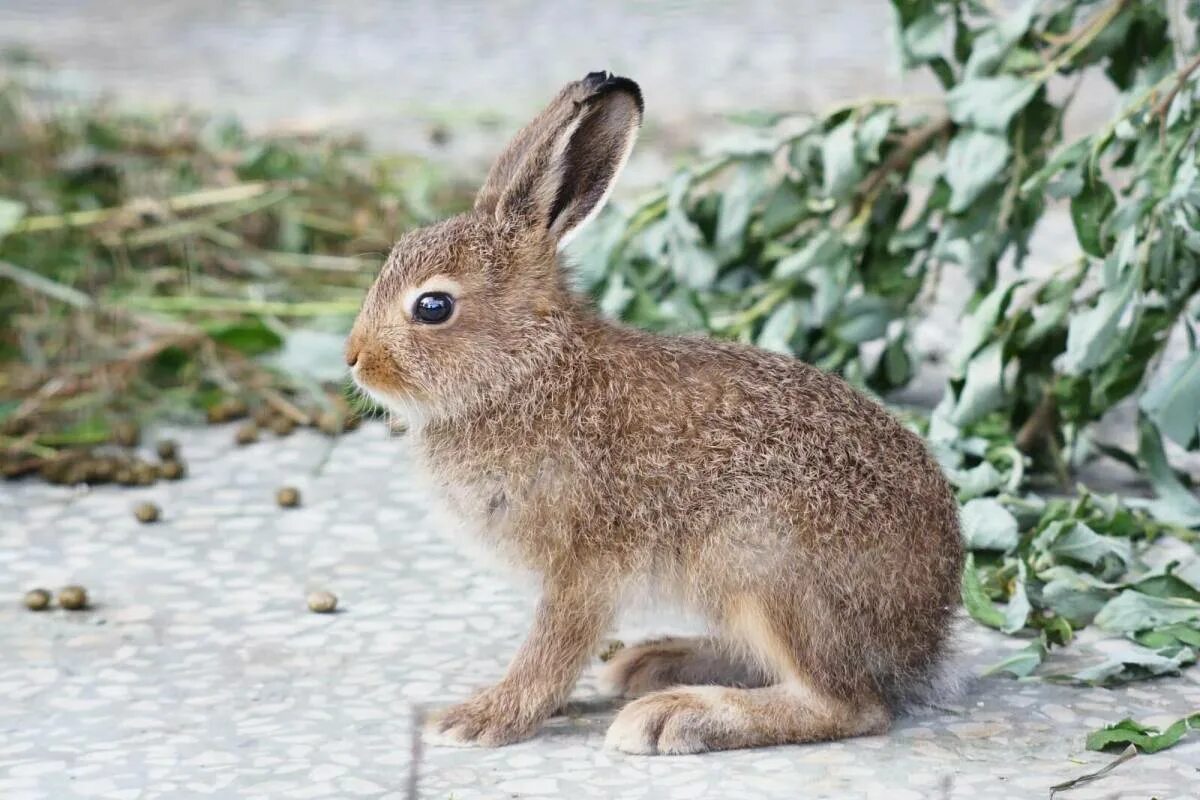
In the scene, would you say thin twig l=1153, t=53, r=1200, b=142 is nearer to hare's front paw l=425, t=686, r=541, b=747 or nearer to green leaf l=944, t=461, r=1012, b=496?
green leaf l=944, t=461, r=1012, b=496

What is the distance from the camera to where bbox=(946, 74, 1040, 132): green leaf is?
5172 mm

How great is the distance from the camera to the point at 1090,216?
15.2 ft

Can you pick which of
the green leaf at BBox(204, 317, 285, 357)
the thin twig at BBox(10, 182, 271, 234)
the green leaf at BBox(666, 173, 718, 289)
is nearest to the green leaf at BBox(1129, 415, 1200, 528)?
the green leaf at BBox(666, 173, 718, 289)

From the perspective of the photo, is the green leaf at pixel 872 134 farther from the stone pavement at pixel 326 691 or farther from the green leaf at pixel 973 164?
the stone pavement at pixel 326 691

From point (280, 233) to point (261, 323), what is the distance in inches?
46.2

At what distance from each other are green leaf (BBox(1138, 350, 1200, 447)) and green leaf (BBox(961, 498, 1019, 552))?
0.45 m

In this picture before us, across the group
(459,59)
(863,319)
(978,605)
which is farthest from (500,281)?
(459,59)

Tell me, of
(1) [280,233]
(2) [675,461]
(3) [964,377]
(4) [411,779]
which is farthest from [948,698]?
(1) [280,233]

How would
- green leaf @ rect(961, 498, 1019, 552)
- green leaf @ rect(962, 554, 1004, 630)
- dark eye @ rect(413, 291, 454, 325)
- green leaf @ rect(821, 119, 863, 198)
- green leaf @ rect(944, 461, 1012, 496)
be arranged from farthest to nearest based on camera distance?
green leaf @ rect(821, 119, 863, 198), green leaf @ rect(944, 461, 1012, 496), green leaf @ rect(961, 498, 1019, 552), green leaf @ rect(962, 554, 1004, 630), dark eye @ rect(413, 291, 454, 325)

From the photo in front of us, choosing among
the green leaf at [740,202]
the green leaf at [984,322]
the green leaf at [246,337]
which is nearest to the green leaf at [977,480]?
the green leaf at [984,322]

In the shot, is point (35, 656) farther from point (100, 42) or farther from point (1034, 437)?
point (100, 42)

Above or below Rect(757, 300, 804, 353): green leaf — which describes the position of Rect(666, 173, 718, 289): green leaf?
above

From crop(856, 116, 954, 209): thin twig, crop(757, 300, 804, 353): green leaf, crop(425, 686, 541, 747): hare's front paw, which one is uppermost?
crop(856, 116, 954, 209): thin twig

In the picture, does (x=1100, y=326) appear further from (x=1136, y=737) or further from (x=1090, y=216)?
(x=1136, y=737)
